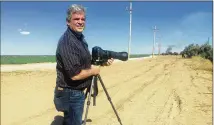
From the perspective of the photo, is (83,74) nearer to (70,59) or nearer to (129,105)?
(70,59)

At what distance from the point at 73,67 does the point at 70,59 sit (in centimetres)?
9

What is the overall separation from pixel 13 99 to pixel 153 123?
4264 millimetres

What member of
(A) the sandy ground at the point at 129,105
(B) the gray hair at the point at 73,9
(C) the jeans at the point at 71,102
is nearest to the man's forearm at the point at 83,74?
(C) the jeans at the point at 71,102

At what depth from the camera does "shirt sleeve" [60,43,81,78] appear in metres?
3.60


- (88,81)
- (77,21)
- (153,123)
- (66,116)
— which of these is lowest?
(153,123)

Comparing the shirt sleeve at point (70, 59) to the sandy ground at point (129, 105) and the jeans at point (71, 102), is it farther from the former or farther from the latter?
the sandy ground at point (129, 105)

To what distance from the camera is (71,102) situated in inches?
151

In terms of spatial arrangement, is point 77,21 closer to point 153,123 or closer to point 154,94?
point 153,123

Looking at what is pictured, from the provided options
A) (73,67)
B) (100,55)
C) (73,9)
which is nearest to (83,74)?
(73,67)

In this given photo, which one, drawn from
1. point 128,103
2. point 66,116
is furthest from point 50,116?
point 66,116

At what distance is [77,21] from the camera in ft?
12.3

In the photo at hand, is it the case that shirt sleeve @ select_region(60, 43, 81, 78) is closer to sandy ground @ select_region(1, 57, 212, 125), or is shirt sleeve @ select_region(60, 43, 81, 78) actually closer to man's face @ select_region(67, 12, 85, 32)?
man's face @ select_region(67, 12, 85, 32)

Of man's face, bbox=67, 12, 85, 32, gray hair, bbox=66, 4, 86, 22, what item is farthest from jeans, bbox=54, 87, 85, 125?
gray hair, bbox=66, 4, 86, 22

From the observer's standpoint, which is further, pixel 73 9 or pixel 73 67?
pixel 73 9
